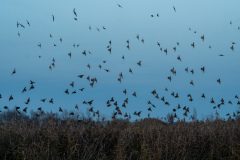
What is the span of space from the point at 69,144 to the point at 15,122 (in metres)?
3.46

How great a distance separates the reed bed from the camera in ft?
32.7

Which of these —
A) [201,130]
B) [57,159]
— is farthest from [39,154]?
[201,130]

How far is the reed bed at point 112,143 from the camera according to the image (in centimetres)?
998

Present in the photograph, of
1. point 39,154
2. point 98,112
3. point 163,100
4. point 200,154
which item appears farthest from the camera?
point 163,100

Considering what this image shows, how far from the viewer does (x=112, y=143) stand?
467 inches

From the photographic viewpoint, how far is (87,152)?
999 cm

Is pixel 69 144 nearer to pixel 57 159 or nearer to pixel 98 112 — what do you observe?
pixel 57 159

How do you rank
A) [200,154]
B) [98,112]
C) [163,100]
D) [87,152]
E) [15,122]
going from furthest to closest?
[163,100], [98,112], [15,122], [200,154], [87,152]

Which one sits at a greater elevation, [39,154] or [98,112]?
[98,112]

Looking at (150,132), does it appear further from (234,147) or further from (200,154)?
(234,147)

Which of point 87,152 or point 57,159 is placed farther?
point 87,152

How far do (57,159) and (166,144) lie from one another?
11.6ft

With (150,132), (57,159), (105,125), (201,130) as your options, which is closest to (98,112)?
(105,125)

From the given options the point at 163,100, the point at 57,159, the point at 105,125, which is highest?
the point at 163,100
